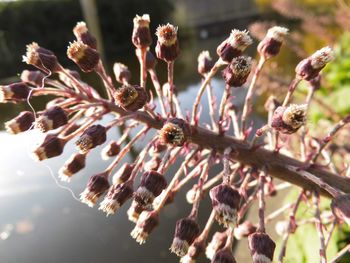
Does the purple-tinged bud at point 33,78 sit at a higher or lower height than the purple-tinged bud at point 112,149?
higher

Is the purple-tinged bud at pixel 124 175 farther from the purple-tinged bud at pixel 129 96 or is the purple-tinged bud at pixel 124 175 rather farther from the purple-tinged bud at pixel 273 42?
the purple-tinged bud at pixel 273 42

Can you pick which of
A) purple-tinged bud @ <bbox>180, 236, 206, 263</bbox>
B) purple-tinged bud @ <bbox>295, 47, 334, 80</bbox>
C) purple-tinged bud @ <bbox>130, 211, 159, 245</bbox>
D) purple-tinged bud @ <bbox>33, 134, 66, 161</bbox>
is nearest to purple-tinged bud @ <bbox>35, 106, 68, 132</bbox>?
purple-tinged bud @ <bbox>33, 134, 66, 161</bbox>

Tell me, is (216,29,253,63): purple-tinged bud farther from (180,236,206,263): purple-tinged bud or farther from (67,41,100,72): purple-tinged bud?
(180,236,206,263): purple-tinged bud

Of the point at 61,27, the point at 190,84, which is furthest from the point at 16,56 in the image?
the point at 190,84

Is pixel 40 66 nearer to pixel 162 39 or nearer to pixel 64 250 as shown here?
pixel 162 39

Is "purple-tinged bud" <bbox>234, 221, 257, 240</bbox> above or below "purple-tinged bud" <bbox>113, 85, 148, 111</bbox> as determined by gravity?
below

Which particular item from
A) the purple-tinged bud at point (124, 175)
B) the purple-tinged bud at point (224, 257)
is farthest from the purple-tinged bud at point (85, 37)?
the purple-tinged bud at point (224, 257)
